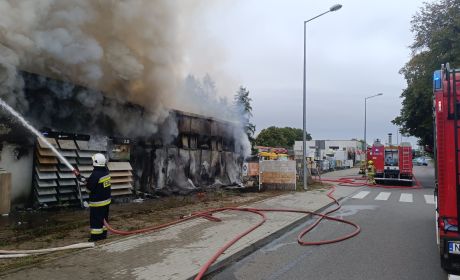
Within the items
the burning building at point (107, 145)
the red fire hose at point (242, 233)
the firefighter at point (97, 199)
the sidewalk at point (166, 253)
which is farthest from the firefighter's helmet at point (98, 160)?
the burning building at point (107, 145)

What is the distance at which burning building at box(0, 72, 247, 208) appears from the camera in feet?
31.7

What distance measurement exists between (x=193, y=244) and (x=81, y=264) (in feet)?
6.29

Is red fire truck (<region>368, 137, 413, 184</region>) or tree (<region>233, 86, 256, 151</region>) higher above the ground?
tree (<region>233, 86, 256, 151</region>)

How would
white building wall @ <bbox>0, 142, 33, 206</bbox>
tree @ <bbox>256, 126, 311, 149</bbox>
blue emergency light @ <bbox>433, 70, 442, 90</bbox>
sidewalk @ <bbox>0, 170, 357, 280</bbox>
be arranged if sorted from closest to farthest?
blue emergency light @ <bbox>433, 70, 442, 90</bbox>, sidewalk @ <bbox>0, 170, 357, 280</bbox>, white building wall @ <bbox>0, 142, 33, 206</bbox>, tree @ <bbox>256, 126, 311, 149</bbox>

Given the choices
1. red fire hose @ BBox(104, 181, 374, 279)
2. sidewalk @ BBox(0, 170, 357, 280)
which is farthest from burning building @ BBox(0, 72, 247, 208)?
sidewalk @ BBox(0, 170, 357, 280)

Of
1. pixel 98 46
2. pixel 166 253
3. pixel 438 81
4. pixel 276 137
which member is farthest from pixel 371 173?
pixel 276 137

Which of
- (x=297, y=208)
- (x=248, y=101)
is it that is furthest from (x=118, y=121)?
(x=248, y=101)

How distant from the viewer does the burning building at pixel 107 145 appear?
9.65 meters

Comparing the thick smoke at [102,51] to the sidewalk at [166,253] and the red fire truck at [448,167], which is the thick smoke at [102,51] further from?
the red fire truck at [448,167]

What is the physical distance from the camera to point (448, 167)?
14.0ft

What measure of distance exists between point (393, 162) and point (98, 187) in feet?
62.5

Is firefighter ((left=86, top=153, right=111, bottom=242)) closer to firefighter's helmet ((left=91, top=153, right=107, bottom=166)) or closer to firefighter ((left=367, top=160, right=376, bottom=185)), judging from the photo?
firefighter's helmet ((left=91, top=153, right=107, bottom=166))

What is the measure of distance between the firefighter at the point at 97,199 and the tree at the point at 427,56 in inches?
756

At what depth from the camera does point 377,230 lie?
8477mm
